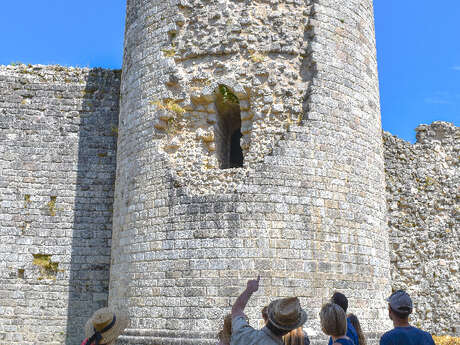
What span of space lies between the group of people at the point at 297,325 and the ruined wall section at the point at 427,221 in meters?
7.21

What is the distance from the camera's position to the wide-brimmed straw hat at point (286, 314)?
2.71 meters

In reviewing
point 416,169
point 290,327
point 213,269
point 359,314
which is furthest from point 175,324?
point 416,169

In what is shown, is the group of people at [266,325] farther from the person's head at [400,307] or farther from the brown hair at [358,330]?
the brown hair at [358,330]

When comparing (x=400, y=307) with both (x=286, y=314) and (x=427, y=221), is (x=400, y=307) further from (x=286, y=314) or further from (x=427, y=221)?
(x=427, y=221)

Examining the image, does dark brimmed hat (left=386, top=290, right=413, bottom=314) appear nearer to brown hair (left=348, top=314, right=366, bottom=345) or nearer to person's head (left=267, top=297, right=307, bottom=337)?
brown hair (left=348, top=314, right=366, bottom=345)

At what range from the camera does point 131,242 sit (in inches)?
325

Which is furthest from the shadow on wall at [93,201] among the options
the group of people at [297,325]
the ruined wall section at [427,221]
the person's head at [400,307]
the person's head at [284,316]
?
the person's head at [284,316]

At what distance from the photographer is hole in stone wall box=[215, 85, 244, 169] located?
8500mm

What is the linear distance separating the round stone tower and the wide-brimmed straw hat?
4501 millimetres

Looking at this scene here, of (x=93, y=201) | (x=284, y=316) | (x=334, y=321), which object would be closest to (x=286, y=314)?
(x=284, y=316)

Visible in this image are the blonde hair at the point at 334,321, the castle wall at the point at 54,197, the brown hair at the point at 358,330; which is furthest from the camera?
the castle wall at the point at 54,197

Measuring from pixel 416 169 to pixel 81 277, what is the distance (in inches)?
321

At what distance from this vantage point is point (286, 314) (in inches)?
106

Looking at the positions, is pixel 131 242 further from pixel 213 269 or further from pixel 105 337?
pixel 105 337
